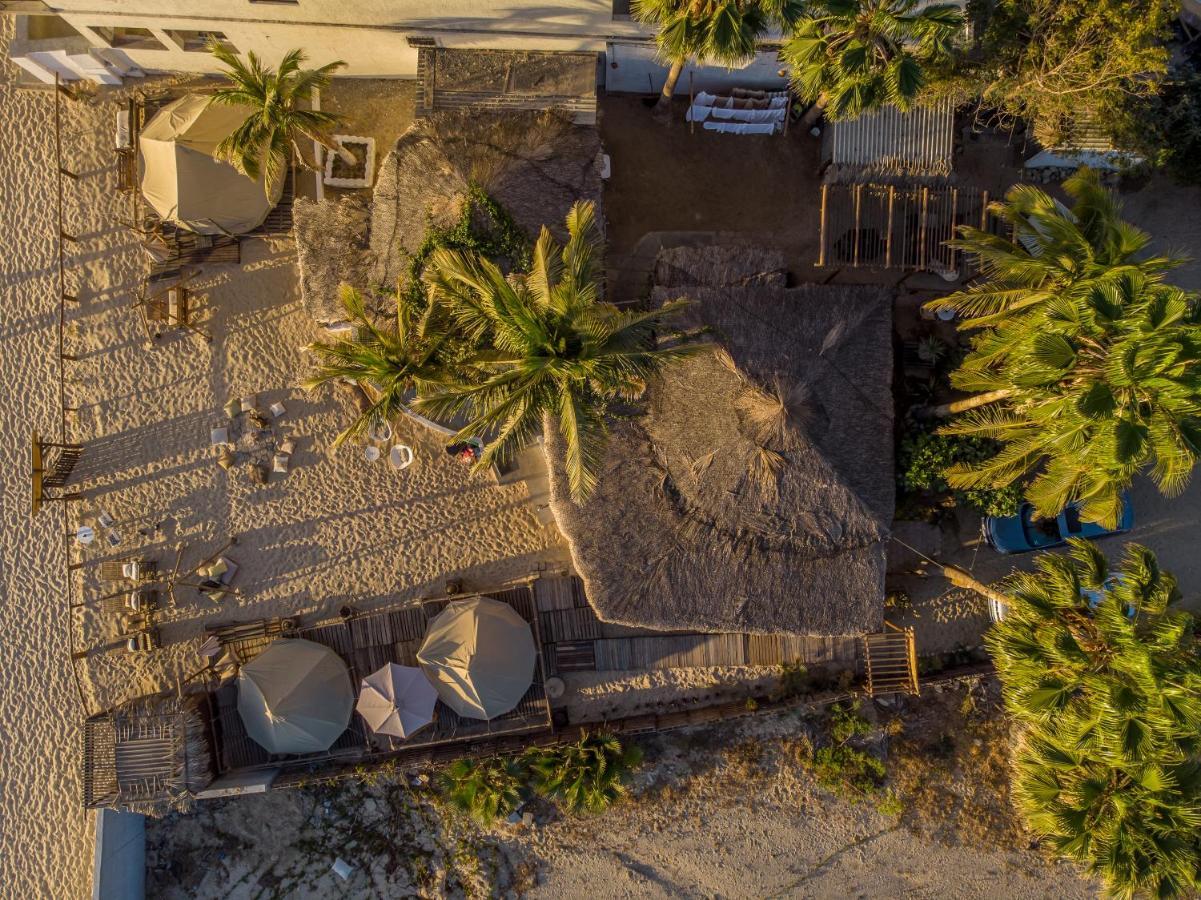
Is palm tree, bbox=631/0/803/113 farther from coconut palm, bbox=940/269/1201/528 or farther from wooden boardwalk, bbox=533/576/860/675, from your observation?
wooden boardwalk, bbox=533/576/860/675

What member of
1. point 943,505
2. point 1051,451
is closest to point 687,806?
point 943,505

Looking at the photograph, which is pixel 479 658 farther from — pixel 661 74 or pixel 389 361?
pixel 661 74

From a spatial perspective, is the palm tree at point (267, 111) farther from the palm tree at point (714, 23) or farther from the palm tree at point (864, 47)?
the palm tree at point (864, 47)

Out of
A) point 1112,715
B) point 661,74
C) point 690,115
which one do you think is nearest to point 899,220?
point 690,115

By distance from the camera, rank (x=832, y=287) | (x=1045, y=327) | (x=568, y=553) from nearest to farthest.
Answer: (x=1045, y=327) < (x=832, y=287) < (x=568, y=553)

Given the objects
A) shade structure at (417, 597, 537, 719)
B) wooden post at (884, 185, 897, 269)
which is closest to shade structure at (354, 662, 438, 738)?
shade structure at (417, 597, 537, 719)

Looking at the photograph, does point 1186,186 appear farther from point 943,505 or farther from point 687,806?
point 687,806
